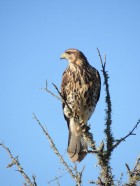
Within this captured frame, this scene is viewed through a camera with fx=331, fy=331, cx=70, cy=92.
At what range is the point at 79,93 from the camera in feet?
19.8

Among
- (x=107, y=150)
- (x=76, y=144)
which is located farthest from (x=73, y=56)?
(x=107, y=150)

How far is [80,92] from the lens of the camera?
19.8 feet

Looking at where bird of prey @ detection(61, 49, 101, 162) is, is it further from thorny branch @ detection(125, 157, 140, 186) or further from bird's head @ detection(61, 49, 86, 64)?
thorny branch @ detection(125, 157, 140, 186)

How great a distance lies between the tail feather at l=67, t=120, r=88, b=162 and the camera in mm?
5895

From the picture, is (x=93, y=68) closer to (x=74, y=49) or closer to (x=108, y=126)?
(x=74, y=49)

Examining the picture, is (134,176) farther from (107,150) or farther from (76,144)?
(76,144)

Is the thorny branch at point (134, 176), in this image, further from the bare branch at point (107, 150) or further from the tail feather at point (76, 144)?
the tail feather at point (76, 144)

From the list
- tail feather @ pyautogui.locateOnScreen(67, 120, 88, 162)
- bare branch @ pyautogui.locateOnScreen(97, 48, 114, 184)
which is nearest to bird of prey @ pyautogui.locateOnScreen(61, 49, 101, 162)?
tail feather @ pyautogui.locateOnScreen(67, 120, 88, 162)

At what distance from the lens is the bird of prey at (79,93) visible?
19.7ft

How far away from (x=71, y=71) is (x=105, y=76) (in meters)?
3.26

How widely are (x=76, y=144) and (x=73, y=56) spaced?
174 cm

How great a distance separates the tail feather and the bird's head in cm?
125

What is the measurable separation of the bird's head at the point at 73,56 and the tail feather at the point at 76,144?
4.10 ft

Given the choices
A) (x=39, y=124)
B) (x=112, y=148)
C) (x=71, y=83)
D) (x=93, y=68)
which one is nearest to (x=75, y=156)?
(x=71, y=83)
